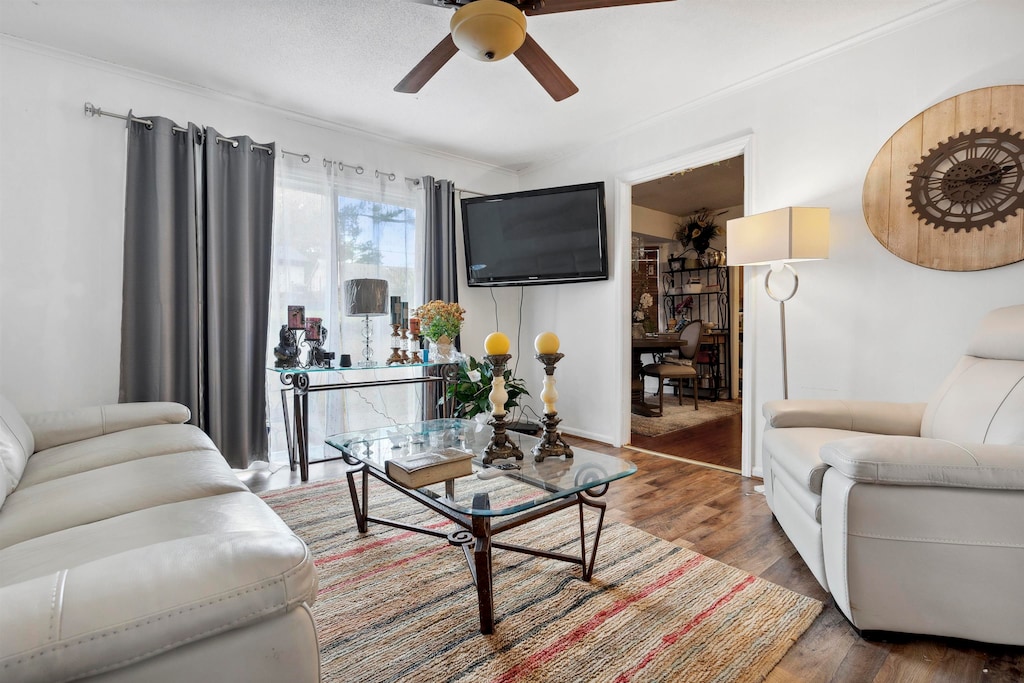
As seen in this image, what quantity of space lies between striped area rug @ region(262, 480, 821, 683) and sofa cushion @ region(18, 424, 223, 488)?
0.67 metres

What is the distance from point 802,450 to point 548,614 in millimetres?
1083

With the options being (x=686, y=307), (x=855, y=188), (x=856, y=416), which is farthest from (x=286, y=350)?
(x=686, y=307)

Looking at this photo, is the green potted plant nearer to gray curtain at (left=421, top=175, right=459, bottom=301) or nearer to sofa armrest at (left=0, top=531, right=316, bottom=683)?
gray curtain at (left=421, top=175, right=459, bottom=301)

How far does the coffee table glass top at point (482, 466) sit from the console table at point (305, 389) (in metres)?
0.96

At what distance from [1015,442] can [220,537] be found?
215 cm

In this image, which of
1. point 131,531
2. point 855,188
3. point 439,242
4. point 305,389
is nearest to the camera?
point 131,531

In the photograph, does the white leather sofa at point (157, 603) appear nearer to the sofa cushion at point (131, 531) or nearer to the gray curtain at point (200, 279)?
the sofa cushion at point (131, 531)

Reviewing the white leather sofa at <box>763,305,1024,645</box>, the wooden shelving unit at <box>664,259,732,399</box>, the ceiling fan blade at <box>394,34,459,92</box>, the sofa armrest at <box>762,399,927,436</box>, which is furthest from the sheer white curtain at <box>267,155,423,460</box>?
the wooden shelving unit at <box>664,259,732,399</box>

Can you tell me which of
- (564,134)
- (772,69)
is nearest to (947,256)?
(772,69)

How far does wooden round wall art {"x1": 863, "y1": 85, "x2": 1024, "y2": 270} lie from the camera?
6.80 ft

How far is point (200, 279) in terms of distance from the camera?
9.62 feet

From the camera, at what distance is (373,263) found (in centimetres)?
375

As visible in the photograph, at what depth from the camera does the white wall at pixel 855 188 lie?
220 cm

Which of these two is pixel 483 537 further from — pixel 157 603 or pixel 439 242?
pixel 439 242
